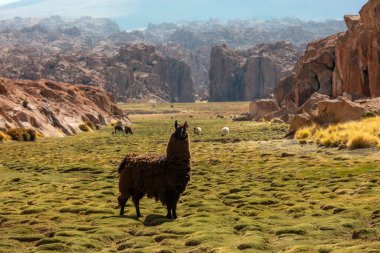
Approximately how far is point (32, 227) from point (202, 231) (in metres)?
5.27

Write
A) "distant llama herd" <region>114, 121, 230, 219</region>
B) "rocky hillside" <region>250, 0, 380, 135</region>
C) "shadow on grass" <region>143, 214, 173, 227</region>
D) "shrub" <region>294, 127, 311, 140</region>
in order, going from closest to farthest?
"shadow on grass" <region>143, 214, 173, 227</region> → "distant llama herd" <region>114, 121, 230, 219</region> → "shrub" <region>294, 127, 311, 140</region> → "rocky hillside" <region>250, 0, 380, 135</region>

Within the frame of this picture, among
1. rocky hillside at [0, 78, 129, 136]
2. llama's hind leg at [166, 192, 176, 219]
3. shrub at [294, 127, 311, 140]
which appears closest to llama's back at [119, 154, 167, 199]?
llama's hind leg at [166, 192, 176, 219]

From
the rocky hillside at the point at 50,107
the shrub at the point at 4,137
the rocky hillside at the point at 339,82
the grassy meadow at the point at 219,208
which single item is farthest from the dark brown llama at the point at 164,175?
the rocky hillside at the point at 50,107

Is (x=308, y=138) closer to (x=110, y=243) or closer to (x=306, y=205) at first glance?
(x=306, y=205)

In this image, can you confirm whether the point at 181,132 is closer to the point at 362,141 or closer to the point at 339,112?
the point at 362,141

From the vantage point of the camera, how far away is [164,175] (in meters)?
17.3

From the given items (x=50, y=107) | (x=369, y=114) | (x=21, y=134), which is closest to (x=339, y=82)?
(x=369, y=114)

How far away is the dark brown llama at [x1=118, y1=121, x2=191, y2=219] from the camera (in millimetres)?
17250

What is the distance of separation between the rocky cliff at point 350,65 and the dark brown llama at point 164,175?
5468 cm

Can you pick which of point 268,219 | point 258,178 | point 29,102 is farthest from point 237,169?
point 29,102

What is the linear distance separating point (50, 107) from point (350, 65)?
43034 millimetres

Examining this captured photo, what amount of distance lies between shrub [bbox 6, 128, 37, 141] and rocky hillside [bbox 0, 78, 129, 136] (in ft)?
6.89

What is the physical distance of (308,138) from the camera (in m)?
43.9

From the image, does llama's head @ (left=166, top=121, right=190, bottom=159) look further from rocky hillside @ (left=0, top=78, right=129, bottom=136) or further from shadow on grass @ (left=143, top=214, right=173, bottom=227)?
rocky hillside @ (left=0, top=78, right=129, bottom=136)
